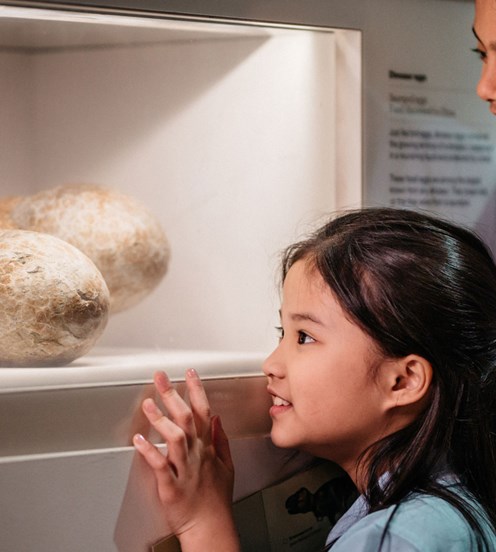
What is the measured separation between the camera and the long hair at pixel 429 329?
798mm

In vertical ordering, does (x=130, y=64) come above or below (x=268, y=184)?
above

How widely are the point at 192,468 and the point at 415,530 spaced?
201mm

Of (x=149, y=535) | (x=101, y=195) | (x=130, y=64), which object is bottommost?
(x=149, y=535)

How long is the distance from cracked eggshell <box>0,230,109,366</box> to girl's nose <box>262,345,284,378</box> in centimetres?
16

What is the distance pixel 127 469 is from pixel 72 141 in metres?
0.31

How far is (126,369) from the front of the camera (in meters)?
0.77

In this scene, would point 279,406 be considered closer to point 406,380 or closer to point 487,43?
point 406,380

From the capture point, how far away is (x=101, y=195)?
84 centimetres

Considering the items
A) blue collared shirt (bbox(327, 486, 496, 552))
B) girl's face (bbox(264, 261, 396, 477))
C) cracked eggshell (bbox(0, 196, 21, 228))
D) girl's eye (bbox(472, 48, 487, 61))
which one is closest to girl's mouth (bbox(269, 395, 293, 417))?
girl's face (bbox(264, 261, 396, 477))

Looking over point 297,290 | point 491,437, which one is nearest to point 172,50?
point 297,290

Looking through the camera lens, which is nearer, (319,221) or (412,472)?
(412,472)

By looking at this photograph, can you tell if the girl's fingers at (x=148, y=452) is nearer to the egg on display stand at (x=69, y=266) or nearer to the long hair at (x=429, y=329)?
the egg on display stand at (x=69, y=266)

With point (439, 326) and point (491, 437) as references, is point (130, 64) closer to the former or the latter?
point (439, 326)

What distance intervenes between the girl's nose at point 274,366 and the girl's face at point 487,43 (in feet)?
1.15
